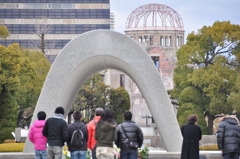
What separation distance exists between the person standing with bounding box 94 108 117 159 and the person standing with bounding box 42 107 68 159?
1082 mm

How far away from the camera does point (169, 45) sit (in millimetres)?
103250

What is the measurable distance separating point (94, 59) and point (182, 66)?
2623 centimetres

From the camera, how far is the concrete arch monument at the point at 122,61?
2595 centimetres

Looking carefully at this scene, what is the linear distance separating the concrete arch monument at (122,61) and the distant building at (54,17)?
66.1 meters

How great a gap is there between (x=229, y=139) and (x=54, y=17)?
75983mm

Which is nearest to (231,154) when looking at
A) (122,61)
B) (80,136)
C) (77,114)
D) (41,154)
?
(80,136)

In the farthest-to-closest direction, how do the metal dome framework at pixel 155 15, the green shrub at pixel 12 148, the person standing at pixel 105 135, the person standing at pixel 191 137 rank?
the metal dome framework at pixel 155 15, the green shrub at pixel 12 148, the person standing at pixel 191 137, the person standing at pixel 105 135

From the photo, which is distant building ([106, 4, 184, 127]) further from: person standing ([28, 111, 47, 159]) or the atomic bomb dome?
person standing ([28, 111, 47, 159])

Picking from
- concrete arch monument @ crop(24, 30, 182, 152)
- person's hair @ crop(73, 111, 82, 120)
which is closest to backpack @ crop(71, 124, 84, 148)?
person's hair @ crop(73, 111, 82, 120)

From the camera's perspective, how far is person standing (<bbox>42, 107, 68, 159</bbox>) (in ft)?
59.2

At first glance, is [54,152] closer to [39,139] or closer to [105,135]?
[39,139]

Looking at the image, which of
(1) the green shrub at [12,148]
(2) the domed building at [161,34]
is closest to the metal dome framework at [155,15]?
(2) the domed building at [161,34]

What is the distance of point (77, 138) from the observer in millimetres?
17875

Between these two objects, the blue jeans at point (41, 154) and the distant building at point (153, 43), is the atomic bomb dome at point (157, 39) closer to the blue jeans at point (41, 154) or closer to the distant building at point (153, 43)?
the distant building at point (153, 43)
